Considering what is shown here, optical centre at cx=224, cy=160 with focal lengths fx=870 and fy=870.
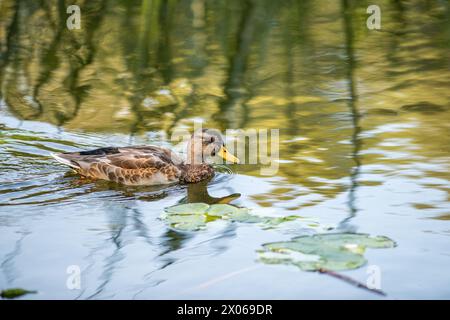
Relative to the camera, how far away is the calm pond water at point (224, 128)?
6.00 m

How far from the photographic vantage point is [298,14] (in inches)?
567

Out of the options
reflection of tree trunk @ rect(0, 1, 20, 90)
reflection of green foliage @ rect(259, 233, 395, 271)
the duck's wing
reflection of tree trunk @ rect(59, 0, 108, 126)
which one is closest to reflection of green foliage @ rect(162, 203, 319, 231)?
reflection of green foliage @ rect(259, 233, 395, 271)

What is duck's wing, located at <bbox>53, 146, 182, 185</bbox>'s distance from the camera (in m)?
8.80

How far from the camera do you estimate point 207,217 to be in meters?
7.05

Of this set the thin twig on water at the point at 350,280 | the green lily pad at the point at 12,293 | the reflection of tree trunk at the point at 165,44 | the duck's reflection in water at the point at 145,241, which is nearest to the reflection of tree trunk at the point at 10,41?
the reflection of tree trunk at the point at 165,44

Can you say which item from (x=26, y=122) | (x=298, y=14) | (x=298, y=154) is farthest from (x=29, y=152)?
(x=298, y=14)

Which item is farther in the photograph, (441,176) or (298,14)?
(298,14)

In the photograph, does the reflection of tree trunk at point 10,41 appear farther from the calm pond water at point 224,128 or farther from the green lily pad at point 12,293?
the green lily pad at point 12,293

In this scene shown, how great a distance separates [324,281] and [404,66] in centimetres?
659

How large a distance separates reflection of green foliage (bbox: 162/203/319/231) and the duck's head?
Result: 5.81 feet

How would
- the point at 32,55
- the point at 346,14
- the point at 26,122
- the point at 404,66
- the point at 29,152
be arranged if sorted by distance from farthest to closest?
the point at 346,14
the point at 32,55
the point at 404,66
the point at 26,122
the point at 29,152

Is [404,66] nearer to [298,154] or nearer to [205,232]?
[298,154]

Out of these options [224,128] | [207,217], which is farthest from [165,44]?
[207,217]

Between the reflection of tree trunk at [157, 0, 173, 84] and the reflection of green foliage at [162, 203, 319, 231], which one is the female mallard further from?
the reflection of tree trunk at [157, 0, 173, 84]
